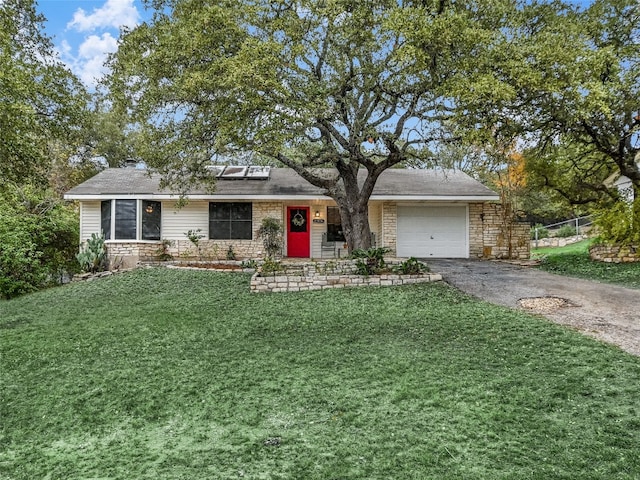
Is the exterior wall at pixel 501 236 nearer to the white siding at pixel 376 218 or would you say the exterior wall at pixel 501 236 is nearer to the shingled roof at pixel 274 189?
the shingled roof at pixel 274 189

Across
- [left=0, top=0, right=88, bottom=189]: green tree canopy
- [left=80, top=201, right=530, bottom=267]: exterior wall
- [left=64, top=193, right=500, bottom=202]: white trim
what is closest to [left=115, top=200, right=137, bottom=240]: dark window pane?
[left=64, top=193, right=500, bottom=202]: white trim

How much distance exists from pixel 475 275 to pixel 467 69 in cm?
472

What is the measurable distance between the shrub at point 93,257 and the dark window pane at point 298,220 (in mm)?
6165

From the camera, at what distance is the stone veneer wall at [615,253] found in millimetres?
11452

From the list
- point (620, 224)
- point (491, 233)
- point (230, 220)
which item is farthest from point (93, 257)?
point (620, 224)

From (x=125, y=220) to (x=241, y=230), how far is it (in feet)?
12.2

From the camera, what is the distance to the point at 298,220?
1559 cm

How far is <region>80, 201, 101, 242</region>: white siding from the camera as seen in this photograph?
1448cm

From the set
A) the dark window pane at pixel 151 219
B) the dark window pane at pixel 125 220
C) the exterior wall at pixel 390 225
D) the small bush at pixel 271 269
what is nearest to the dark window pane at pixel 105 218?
the dark window pane at pixel 125 220

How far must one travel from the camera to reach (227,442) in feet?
10.7

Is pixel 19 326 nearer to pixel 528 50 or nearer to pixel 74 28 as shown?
pixel 74 28

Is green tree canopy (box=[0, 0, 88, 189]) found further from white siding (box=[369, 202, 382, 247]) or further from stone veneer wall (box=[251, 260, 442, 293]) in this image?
white siding (box=[369, 202, 382, 247])

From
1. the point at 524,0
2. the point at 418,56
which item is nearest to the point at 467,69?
the point at 418,56

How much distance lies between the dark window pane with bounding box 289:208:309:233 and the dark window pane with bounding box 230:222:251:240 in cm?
159
